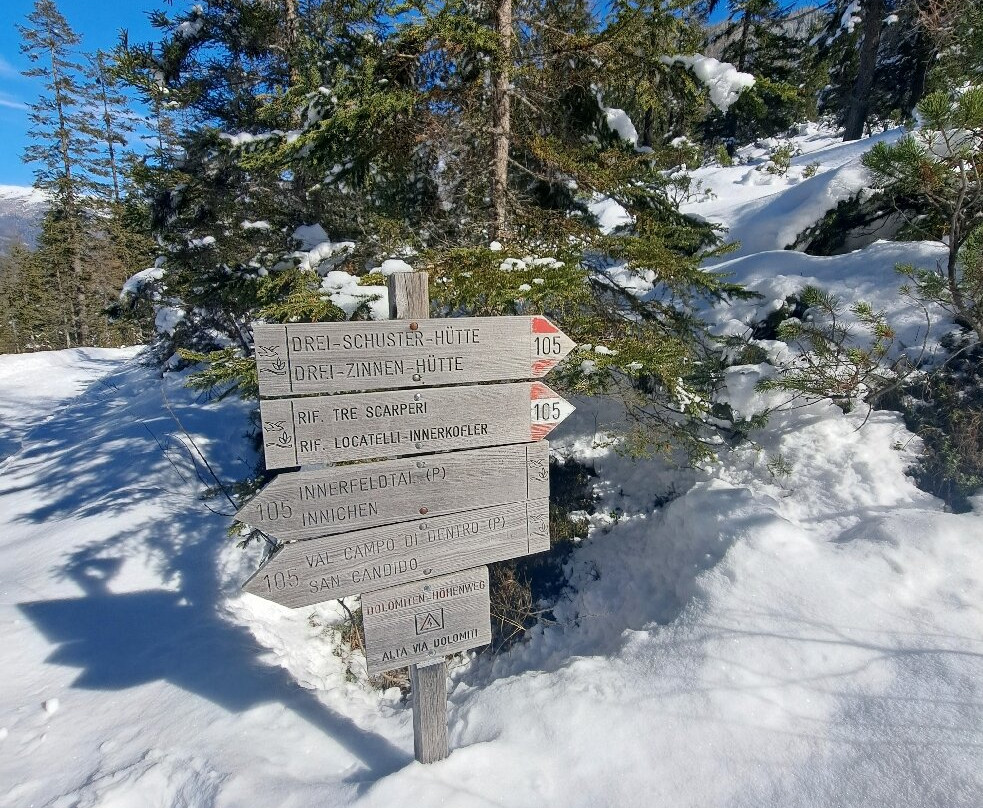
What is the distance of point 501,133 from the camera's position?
15.7 feet

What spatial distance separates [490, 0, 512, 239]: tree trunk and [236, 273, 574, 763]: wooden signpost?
2.70m

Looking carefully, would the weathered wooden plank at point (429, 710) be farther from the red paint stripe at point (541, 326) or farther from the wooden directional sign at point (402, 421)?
the red paint stripe at point (541, 326)

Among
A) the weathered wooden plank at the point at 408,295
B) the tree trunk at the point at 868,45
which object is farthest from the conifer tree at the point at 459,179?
A: the tree trunk at the point at 868,45

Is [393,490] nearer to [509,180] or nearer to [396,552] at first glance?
[396,552]

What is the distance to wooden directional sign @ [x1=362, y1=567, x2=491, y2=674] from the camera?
2502 millimetres

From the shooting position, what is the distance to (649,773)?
109 inches

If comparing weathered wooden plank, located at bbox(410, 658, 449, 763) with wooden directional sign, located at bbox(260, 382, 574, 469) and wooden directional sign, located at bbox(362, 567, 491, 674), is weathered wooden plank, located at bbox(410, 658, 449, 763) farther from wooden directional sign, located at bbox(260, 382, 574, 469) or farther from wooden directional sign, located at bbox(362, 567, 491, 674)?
wooden directional sign, located at bbox(260, 382, 574, 469)

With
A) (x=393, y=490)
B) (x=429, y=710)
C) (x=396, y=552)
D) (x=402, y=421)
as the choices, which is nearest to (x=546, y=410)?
(x=402, y=421)

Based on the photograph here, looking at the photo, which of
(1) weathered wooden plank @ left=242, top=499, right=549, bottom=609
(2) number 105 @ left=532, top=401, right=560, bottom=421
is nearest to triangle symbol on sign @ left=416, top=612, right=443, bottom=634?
(1) weathered wooden plank @ left=242, top=499, right=549, bottom=609

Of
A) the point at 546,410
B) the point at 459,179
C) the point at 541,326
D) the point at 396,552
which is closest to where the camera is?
the point at 396,552

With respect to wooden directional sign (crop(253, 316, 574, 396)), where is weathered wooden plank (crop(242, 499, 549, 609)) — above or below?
below

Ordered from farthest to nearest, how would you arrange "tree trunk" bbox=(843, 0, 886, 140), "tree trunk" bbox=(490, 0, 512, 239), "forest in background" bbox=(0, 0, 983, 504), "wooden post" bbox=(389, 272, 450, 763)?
"tree trunk" bbox=(843, 0, 886, 140) < "tree trunk" bbox=(490, 0, 512, 239) < "forest in background" bbox=(0, 0, 983, 504) < "wooden post" bbox=(389, 272, 450, 763)

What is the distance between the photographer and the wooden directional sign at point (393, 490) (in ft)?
7.33

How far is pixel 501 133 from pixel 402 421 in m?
3.70
